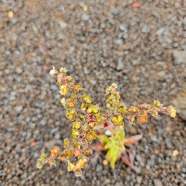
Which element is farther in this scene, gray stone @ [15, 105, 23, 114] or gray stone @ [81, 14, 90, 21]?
gray stone @ [81, 14, 90, 21]

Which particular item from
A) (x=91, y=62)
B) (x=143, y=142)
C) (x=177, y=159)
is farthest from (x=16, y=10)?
(x=177, y=159)

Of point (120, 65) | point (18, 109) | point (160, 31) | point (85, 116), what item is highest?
point (85, 116)

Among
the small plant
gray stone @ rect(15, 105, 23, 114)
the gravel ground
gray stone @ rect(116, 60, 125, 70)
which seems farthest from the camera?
gray stone @ rect(116, 60, 125, 70)

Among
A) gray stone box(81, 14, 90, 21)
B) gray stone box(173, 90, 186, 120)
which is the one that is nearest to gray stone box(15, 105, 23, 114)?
gray stone box(81, 14, 90, 21)

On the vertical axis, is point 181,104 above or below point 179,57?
below

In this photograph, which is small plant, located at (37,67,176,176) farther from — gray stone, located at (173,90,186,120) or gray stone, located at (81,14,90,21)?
gray stone, located at (81,14,90,21)

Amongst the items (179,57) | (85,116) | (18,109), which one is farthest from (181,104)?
(18,109)

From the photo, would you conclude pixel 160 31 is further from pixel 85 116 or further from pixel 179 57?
pixel 85 116

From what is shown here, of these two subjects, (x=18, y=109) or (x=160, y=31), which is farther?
(x=160, y=31)

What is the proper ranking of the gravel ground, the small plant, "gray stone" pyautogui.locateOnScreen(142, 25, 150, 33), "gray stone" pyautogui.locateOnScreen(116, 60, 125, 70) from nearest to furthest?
the small plant < the gravel ground < "gray stone" pyautogui.locateOnScreen(116, 60, 125, 70) < "gray stone" pyautogui.locateOnScreen(142, 25, 150, 33)
